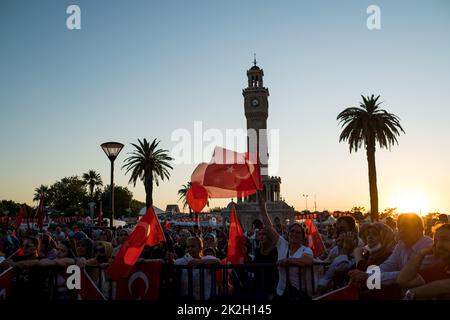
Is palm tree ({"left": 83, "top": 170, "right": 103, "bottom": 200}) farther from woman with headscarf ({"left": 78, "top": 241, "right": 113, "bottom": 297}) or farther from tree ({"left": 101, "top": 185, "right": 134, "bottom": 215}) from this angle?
woman with headscarf ({"left": 78, "top": 241, "right": 113, "bottom": 297})

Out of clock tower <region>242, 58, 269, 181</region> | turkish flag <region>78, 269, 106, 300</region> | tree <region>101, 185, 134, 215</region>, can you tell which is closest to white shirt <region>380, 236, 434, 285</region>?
turkish flag <region>78, 269, 106, 300</region>

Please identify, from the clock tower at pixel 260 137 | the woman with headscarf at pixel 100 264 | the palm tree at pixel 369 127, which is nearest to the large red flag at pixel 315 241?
the woman with headscarf at pixel 100 264

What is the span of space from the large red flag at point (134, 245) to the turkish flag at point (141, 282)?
17 centimetres

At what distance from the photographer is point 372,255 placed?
5438mm

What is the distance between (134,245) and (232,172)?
10.7ft

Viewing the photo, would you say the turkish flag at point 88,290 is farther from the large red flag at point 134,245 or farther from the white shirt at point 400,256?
the white shirt at point 400,256

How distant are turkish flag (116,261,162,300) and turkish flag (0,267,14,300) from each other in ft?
5.18

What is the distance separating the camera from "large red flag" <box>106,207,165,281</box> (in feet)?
20.3

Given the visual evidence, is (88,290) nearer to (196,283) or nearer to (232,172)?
(196,283)

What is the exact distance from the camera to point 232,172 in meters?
9.16
